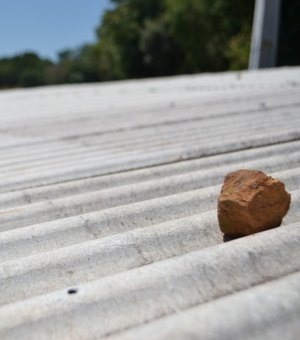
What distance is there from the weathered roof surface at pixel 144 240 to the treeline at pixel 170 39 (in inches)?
786

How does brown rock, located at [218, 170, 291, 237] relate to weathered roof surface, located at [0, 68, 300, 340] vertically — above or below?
above

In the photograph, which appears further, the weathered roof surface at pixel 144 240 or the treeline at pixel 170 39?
the treeline at pixel 170 39

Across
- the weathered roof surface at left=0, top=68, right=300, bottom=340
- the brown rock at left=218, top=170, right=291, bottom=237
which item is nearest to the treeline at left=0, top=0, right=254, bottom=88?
the weathered roof surface at left=0, top=68, right=300, bottom=340

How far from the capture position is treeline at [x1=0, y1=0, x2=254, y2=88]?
28.4 m

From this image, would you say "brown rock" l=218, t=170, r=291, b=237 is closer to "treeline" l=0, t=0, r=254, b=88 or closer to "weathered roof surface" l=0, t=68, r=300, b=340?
"weathered roof surface" l=0, t=68, r=300, b=340

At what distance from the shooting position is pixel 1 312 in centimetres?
138

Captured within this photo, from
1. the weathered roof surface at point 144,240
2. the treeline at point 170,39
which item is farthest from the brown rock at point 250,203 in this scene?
the treeline at point 170,39

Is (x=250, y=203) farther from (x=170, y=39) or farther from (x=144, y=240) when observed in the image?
(x=170, y=39)

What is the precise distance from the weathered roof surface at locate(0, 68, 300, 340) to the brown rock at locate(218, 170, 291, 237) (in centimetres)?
8

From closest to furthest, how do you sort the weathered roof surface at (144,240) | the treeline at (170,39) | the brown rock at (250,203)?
the weathered roof surface at (144,240)
the brown rock at (250,203)
the treeline at (170,39)

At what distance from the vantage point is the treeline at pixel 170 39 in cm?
2839

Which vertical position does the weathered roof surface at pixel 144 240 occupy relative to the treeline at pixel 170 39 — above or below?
above

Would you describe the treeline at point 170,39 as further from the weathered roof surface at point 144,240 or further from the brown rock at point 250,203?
the brown rock at point 250,203

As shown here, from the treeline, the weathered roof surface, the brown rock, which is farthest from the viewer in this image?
the treeline
